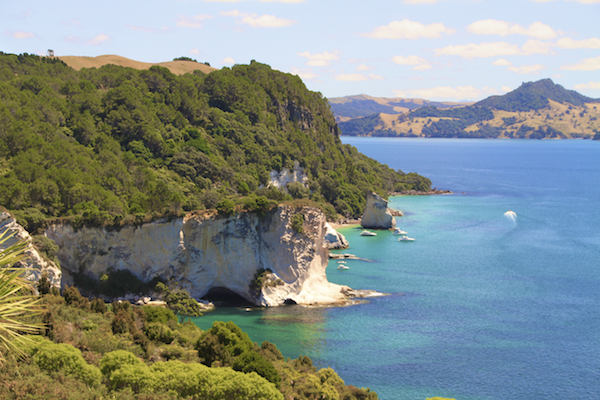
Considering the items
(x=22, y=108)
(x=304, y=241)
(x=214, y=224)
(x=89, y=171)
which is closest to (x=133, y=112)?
(x=22, y=108)

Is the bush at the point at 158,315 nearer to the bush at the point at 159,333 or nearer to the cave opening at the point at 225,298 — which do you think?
the bush at the point at 159,333

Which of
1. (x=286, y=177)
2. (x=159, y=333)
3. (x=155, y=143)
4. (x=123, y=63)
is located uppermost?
(x=123, y=63)

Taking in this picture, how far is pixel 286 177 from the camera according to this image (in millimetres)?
100125

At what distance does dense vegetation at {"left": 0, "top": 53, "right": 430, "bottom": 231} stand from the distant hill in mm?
10967

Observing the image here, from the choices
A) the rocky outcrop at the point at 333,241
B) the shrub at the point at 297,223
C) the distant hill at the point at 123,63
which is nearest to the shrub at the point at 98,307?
the shrub at the point at 297,223

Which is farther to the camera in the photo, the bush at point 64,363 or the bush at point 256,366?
the bush at point 256,366

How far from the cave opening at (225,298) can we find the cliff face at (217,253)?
798 mm

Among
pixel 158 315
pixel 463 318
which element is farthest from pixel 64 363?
pixel 463 318

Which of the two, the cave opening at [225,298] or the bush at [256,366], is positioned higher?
the bush at [256,366]

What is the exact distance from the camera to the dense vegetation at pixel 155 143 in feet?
184

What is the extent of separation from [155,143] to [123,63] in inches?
2512

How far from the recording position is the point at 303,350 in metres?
43.9

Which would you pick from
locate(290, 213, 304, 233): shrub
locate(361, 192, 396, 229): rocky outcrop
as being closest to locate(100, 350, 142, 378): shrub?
locate(290, 213, 304, 233): shrub

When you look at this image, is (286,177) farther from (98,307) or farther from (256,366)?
(256,366)
